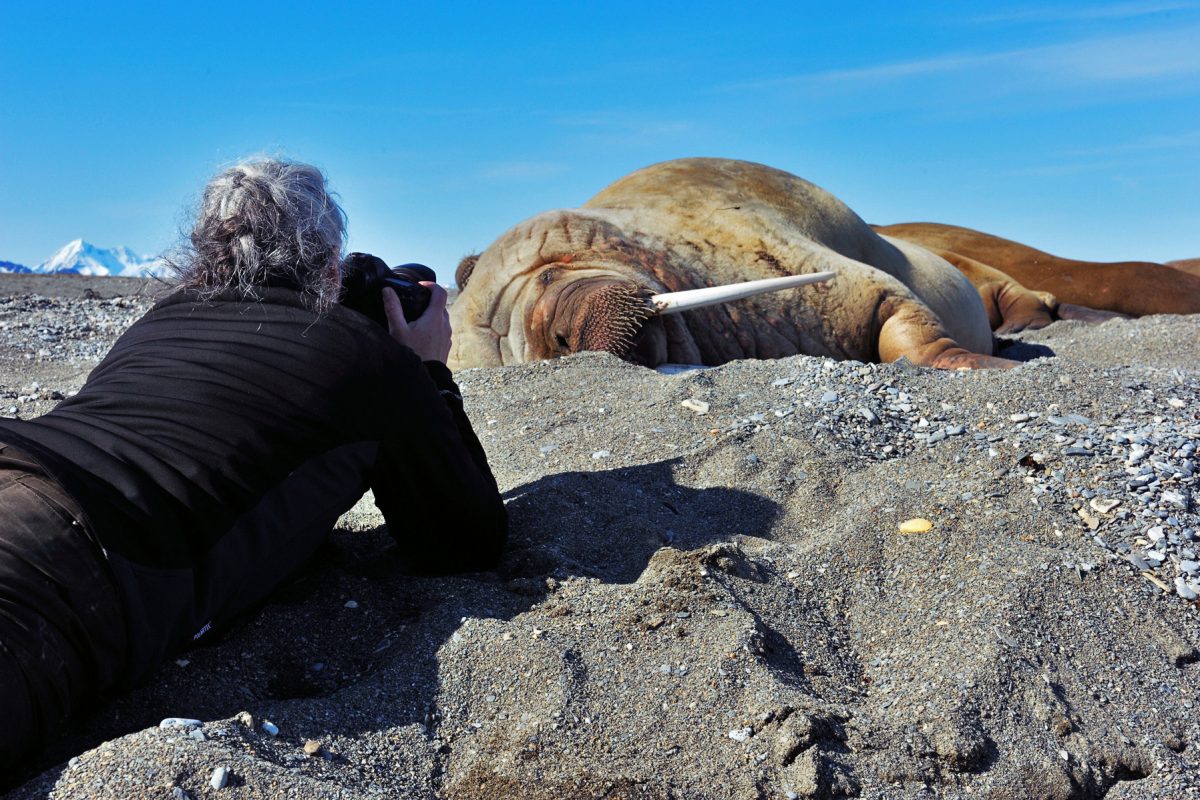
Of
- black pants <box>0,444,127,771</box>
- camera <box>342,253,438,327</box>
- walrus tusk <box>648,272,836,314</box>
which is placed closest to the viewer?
black pants <box>0,444,127,771</box>

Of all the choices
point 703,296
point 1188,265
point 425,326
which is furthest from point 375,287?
point 1188,265

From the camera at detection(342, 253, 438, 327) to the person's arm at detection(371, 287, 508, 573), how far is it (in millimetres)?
28

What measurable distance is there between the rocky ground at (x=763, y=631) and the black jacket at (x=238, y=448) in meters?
0.23

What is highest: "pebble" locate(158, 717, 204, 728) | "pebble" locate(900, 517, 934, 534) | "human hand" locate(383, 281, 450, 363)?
→ "human hand" locate(383, 281, 450, 363)

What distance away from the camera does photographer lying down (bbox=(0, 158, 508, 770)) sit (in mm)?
2299

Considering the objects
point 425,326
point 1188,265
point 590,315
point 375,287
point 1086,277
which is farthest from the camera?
point 1188,265

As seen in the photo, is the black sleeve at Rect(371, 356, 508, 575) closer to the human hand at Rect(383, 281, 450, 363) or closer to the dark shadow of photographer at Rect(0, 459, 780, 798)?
the dark shadow of photographer at Rect(0, 459, 780, 798)

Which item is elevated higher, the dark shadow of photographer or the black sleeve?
the black sleeve

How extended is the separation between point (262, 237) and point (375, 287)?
1.33 ft

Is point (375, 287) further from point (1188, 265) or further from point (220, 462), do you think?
point (1188, 265)

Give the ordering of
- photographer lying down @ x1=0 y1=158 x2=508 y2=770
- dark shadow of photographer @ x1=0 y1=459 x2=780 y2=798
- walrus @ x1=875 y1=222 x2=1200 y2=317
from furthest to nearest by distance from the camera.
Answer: walrus @ x1=875 y1=222 x2=1200 y2=317
dark shadow of photographer @ x1=0 y1=459 x2=780 y2=798
photographer lying down @ x1=0 y1=158 x2=508 y2=770

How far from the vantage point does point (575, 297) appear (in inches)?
267

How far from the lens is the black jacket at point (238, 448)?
2453mm

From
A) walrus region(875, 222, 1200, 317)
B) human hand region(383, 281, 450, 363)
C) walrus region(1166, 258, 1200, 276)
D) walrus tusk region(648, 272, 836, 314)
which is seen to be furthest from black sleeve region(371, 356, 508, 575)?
walrus region(1166, 258, 1200, 276)
